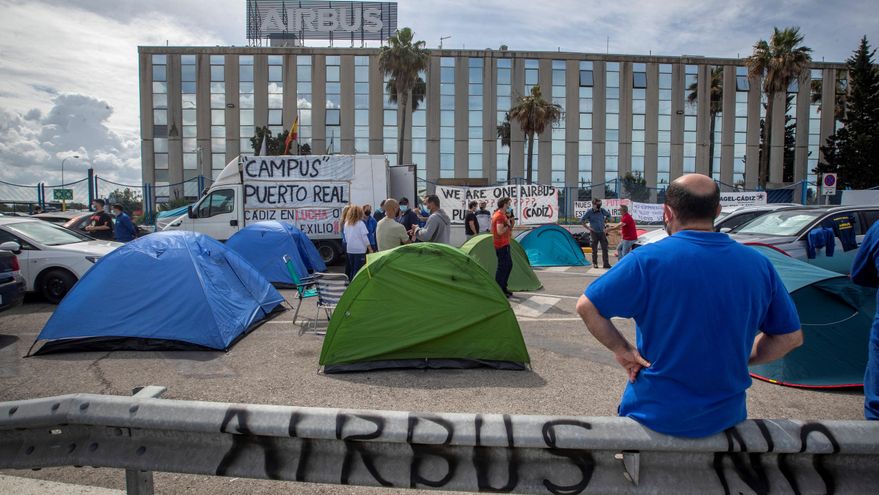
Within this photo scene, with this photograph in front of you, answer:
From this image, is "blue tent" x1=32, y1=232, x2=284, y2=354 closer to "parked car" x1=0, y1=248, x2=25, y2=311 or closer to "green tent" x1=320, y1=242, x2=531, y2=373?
"parked car" x1=0, y1=248, x2=25, y2=311

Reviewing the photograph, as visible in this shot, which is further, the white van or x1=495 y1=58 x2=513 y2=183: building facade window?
x1=495 y1=58 x2=513 y2=183: building facade window

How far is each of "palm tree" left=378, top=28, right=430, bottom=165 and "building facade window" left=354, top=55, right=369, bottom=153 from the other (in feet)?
7.15

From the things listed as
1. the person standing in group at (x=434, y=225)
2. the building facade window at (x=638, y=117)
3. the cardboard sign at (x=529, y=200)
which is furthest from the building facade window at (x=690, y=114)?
the person standing in group at (x=434, y=225)

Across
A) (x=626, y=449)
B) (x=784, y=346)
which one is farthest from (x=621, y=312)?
(x=784, y=346)

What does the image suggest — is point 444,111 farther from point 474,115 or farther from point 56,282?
point 56,282

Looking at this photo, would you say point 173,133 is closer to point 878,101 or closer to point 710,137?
point 710,137

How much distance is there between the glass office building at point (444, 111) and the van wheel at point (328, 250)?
69.3ft

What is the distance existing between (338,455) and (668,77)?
41572mm

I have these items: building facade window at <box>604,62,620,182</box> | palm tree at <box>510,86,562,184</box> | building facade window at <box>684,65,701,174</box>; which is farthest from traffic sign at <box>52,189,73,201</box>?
building facade window at <box>684,65,701,174</box>

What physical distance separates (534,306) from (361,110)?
29.7 meters

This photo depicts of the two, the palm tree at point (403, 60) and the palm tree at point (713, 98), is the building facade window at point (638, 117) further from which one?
the palm tree at point (403, 60)

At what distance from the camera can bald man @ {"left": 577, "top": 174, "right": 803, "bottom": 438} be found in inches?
75.9

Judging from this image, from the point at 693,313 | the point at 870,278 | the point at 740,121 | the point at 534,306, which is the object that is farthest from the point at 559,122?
the point at 693,313

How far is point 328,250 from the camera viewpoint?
49.5 feet
